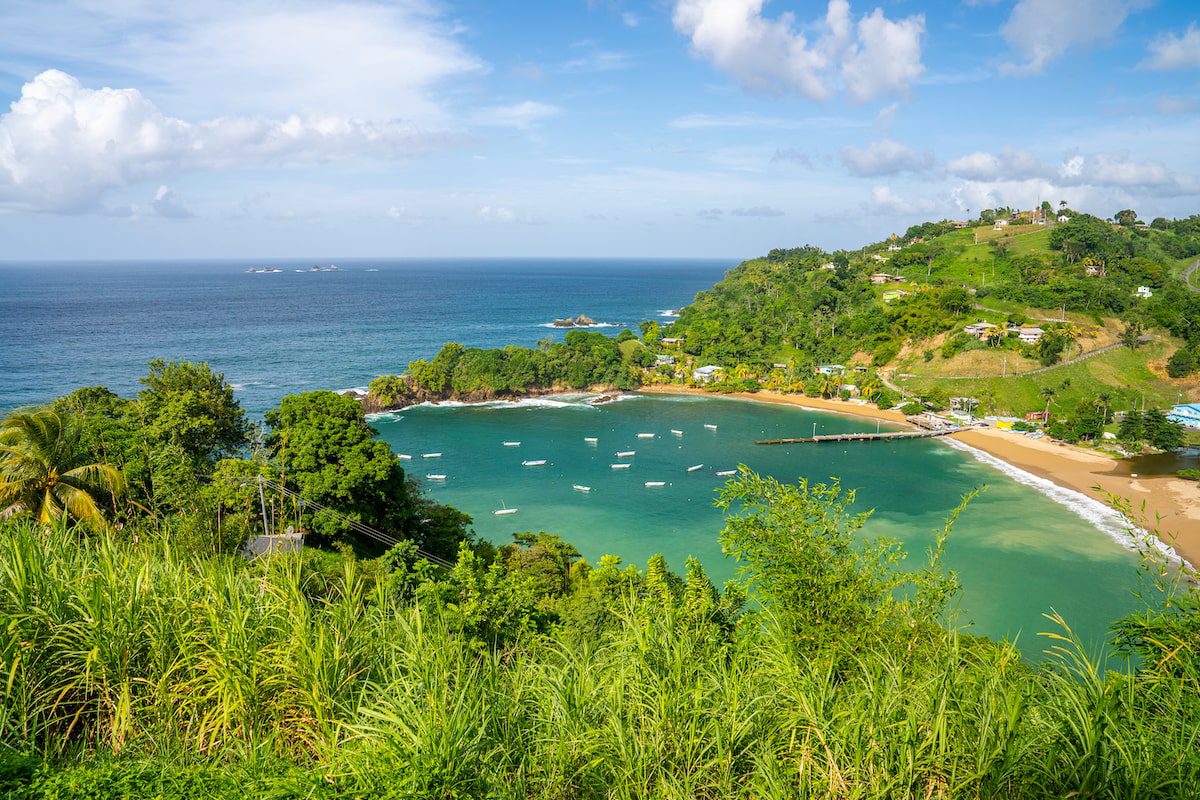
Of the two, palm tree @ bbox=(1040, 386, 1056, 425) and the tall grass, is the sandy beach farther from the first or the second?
the tall grass

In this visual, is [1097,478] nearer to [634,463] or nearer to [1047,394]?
[1047,394]

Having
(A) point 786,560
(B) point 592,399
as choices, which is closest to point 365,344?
(B) point 592,399

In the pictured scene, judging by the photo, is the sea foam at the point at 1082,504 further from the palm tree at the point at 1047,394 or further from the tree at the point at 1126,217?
the tree at the point at 1126,217

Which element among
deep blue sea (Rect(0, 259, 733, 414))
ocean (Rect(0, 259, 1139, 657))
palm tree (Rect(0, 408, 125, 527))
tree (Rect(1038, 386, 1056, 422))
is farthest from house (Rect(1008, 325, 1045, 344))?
palm tree (Rect(0, 408, 125, 527))

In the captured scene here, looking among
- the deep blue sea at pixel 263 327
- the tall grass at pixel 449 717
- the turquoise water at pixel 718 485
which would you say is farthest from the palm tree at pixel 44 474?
the deep blue sea at pixel 263 327

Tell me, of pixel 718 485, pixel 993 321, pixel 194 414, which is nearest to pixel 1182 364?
pixel 993 321

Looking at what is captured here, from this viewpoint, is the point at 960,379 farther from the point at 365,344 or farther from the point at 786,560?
the point at 365,344
